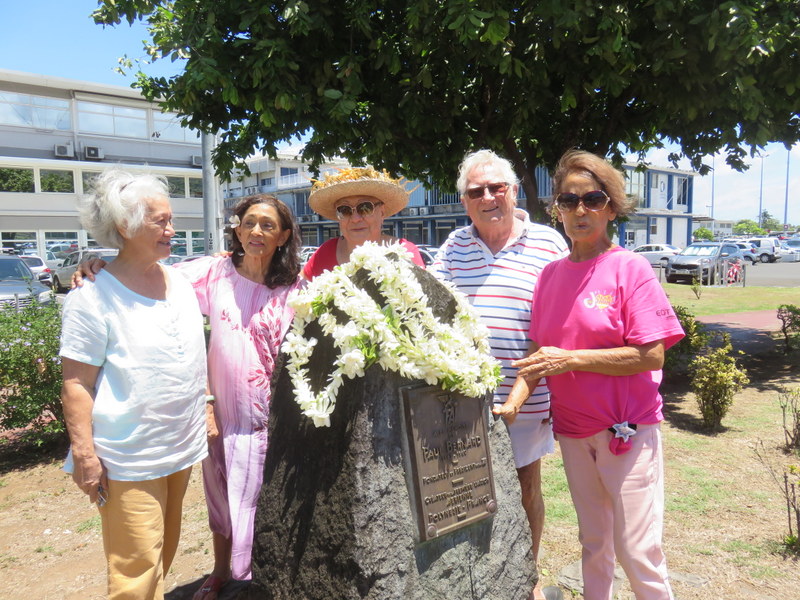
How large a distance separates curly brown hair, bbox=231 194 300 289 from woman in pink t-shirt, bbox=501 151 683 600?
47.2 inches

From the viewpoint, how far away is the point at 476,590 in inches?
95.0

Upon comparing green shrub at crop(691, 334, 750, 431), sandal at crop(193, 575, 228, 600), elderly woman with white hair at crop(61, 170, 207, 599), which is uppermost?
elderly woman with white hair at crop(61, 170, 207, 599)

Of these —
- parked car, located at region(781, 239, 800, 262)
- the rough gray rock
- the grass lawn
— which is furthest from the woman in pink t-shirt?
parked car, located at region(781, 239, 800, 262)

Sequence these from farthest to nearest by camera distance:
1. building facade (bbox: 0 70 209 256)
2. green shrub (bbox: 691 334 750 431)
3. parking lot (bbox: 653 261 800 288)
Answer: building facade (bbox: 0 70 209 256) < parking lot (bbox: 653 261 800 288) < green shrub (bbox: 691 334 750 431)

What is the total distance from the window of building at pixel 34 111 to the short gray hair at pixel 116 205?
3242 cm

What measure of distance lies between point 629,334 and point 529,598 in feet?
4.40

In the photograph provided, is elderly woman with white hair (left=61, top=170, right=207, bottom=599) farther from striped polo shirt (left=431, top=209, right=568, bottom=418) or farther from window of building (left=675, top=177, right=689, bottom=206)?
window of building (left=675, top=177, right=689, bottom=206)

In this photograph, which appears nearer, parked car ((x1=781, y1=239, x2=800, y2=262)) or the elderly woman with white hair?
the elderly woman with white hair

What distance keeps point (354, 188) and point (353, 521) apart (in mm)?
1778

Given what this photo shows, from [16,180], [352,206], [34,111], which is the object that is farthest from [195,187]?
[352,206]

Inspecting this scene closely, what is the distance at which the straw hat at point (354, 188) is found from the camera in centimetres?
324

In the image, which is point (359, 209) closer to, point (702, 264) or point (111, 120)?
point (702, 264)

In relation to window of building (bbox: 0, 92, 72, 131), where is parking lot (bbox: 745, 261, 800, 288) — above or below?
below

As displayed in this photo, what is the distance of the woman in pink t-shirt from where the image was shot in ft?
7.65
